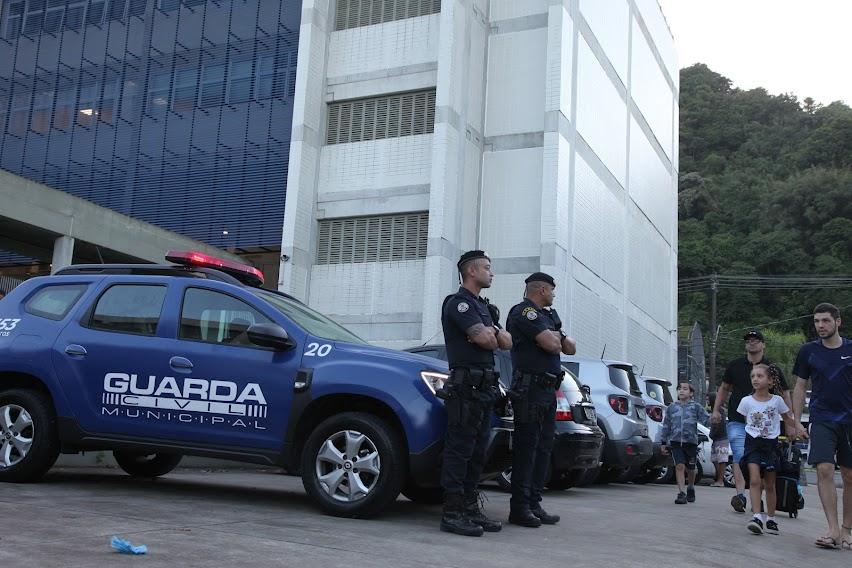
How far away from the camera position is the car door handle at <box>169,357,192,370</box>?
6.68 m

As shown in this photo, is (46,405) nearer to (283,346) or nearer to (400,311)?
(283,346)

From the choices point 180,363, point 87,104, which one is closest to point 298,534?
point 180,363

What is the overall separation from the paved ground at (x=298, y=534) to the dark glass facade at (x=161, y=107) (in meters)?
19.6

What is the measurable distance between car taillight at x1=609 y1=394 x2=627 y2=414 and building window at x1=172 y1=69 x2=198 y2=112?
21.4 meters

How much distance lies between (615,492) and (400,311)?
499 inches

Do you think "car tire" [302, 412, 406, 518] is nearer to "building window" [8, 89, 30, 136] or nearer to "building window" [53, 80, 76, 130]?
"building window" [53, 80, 76, 130]

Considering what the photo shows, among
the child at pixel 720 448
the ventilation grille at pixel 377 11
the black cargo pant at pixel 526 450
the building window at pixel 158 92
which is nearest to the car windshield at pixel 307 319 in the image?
the black cargo pant at pixel 526 450

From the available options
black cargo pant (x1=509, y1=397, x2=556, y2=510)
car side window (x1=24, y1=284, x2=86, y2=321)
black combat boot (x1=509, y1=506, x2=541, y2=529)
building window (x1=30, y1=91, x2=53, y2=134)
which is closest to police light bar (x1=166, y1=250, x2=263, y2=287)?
car side window (x1=24, y1=284, x2=86, y2=321)

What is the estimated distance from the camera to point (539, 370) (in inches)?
266

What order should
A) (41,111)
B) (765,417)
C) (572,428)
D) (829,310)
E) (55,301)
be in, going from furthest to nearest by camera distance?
(41,111)
(572,428)
(765,417)
(55,301)
(829,310)

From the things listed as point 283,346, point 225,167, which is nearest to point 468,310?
point 283,346

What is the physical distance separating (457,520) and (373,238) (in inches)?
753

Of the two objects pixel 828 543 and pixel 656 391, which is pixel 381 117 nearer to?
pixel 656 391

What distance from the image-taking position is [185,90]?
96.0 feet
